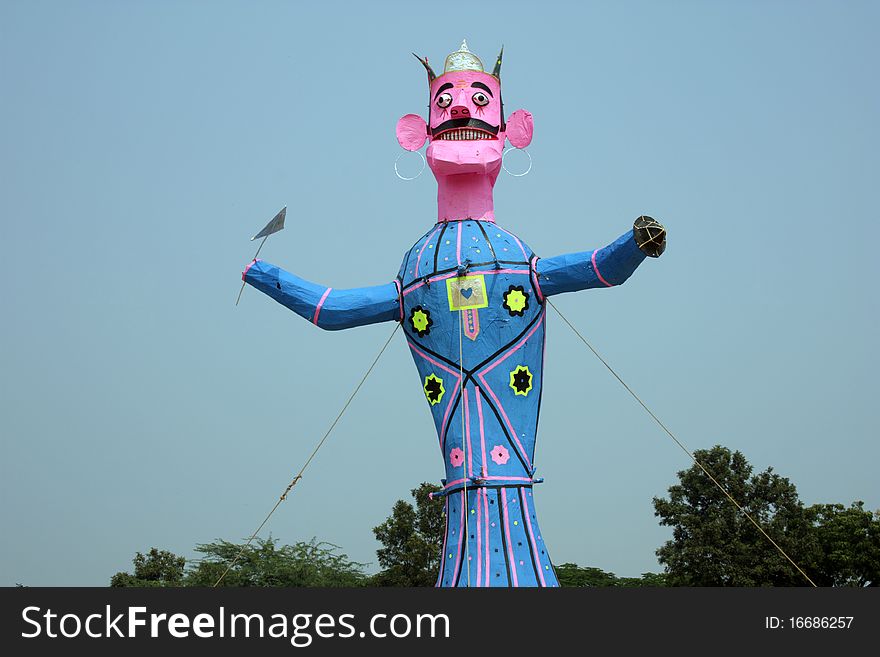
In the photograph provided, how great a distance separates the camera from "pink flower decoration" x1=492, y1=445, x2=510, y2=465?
1112cm

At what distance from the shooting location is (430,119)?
40.7 feet

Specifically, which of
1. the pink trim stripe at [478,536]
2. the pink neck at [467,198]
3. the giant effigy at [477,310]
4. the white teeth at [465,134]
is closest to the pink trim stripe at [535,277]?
the giant effigy at [477,310]

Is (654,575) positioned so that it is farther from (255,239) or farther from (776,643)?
(776,643)

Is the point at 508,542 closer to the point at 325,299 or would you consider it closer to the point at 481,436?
the point at 481,436

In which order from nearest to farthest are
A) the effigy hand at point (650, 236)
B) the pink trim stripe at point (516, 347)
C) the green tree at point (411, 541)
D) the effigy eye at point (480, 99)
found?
the effigy hand at point (650, 236), the pink trim stripe at point (516, 347), the effigy eye at point (480, 99), the green tree at point (411, 541)

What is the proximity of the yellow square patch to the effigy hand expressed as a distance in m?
1.59

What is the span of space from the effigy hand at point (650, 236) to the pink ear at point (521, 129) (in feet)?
7.04

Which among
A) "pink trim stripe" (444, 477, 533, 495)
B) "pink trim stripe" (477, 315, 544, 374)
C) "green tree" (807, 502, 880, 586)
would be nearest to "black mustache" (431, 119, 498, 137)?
"pink trim stripe" (477, 315, 544, 374)

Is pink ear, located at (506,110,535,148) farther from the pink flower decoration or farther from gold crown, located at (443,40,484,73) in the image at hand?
the pink flower decoration

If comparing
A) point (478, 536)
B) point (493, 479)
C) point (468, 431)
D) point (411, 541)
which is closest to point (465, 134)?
point (468, 431)

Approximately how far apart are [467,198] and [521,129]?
91 centimetres

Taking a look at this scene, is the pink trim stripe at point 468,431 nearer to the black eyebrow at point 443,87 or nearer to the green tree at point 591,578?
the black eyebrow at point 443,87

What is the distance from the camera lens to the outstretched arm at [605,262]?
1060 cm

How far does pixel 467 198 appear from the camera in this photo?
12.2m
